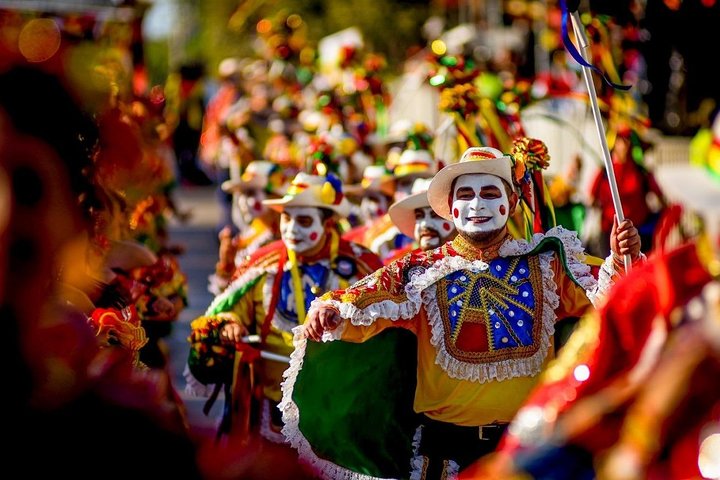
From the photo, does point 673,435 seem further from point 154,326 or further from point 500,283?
point 154,326

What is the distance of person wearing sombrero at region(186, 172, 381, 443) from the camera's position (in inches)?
272

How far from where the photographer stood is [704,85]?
1362 centimetres

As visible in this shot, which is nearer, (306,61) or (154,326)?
(154,326)

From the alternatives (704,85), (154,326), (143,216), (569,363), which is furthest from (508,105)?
(569,363)

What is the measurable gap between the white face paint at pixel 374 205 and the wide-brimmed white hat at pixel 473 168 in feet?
12.2

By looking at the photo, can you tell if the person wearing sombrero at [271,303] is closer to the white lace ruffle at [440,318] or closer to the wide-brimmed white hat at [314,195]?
the wide-brimmed white hat at [314,195]

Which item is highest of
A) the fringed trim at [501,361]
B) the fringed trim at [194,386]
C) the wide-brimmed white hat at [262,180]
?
the wide-brimmed white hat at [262,180]

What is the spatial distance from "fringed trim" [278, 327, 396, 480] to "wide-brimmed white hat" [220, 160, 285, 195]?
381 cm

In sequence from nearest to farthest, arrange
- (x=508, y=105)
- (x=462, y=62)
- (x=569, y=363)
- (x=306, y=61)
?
(x=569, y=363)
(x=462, y=62)
(x=508, y=105)
(x=306, y=61)

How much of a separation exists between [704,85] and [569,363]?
11049 mm

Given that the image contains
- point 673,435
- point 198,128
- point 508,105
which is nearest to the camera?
point 673,435

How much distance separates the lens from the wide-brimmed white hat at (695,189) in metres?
2.76

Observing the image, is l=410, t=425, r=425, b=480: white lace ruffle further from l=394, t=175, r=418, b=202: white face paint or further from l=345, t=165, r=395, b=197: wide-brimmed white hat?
l=345, t=165, r=395, b=197: wide-brimmed white hat

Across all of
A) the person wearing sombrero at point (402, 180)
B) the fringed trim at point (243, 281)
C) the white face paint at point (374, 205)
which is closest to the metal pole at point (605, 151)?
the fringed trim at point (243, 281)
